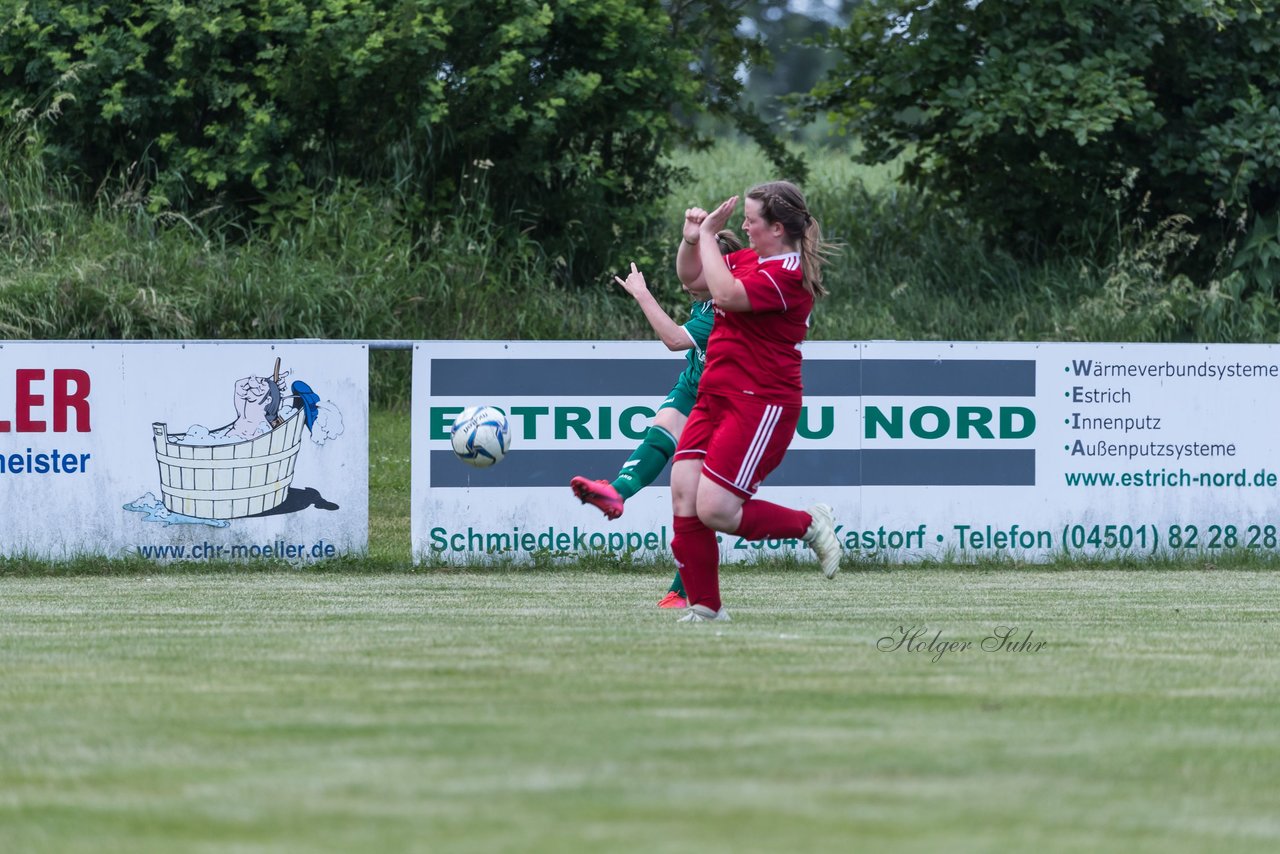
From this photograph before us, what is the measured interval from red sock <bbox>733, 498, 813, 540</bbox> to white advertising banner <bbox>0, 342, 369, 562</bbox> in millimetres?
4160

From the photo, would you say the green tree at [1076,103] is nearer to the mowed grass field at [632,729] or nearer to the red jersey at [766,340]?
the mowed grass field at [632,729]

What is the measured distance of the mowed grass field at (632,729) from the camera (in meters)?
3.54

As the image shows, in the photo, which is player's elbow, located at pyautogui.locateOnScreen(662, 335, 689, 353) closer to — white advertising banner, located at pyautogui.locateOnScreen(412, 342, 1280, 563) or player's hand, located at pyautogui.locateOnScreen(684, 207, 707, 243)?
player's hand, located at pyautogui.locateOnScreen(684, 207, 707, 243)

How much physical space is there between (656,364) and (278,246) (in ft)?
24.4

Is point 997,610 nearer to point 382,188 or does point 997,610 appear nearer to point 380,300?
point 380,300

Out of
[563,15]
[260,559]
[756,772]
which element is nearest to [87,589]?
[260,559]

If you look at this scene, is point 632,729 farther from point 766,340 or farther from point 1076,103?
point 1076,103

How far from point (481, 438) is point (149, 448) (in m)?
2.07

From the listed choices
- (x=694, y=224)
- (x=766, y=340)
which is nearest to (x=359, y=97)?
(x=694, y=224)

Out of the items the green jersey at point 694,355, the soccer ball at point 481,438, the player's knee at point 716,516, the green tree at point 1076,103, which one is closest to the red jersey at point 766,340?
the player's knee at point 716,516

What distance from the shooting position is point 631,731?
457 cm

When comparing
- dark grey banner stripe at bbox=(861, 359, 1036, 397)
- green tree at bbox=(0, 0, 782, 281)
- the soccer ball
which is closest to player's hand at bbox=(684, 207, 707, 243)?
the soccer ball

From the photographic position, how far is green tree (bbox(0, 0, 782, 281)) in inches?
700

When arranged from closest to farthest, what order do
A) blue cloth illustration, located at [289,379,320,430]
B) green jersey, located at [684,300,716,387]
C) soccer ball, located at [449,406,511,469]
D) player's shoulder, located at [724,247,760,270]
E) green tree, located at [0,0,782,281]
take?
player's shoulder, located at [724,247,760,270], green jersey, located at [684,300,716,387], soccer ball, located at [449,406,511,469], blue cloth illustration, located at [289,379,320,430], green tree, located at [0,0,782,281]
